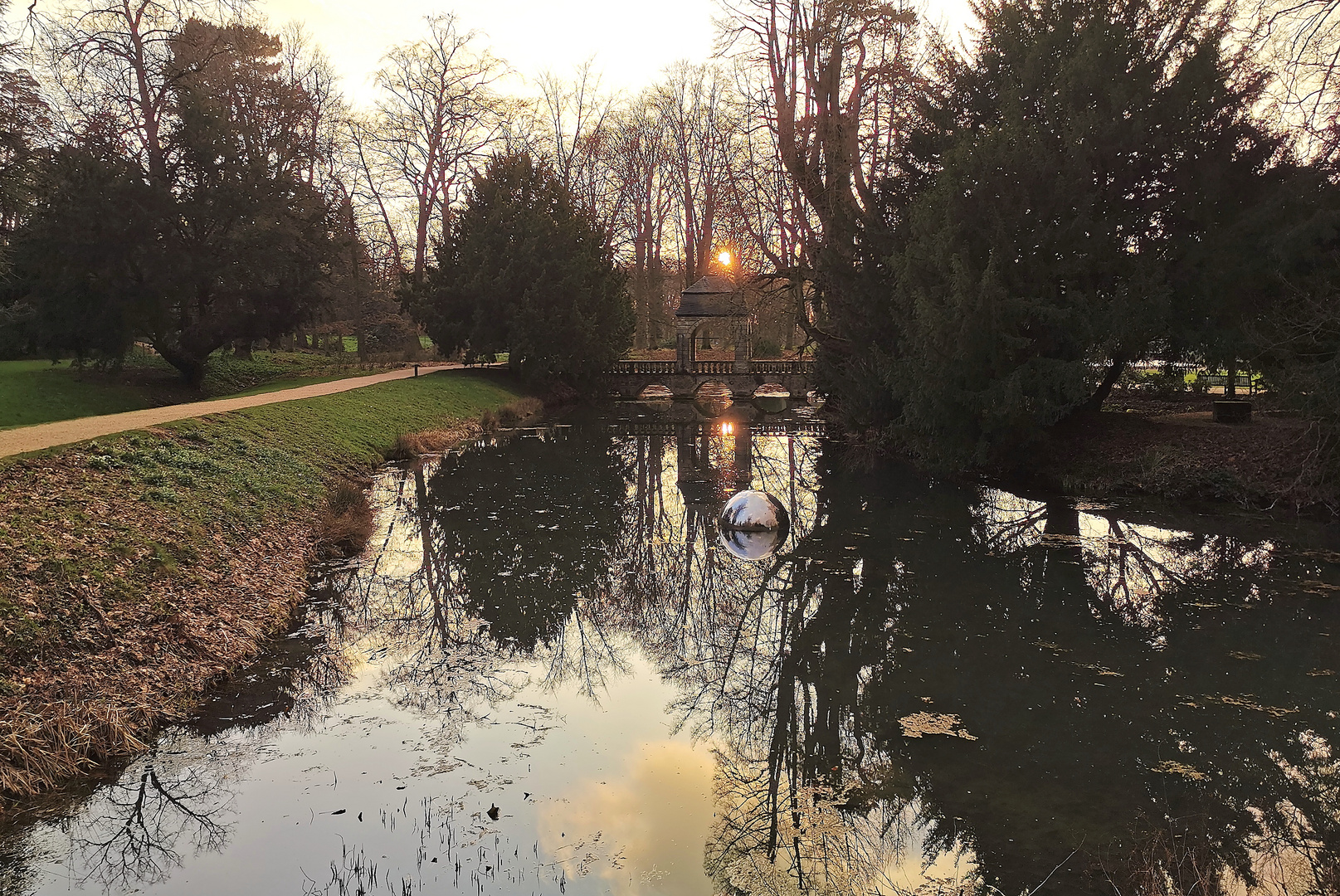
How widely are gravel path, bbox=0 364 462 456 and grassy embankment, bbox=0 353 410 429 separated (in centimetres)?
326

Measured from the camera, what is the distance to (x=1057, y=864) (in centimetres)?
540

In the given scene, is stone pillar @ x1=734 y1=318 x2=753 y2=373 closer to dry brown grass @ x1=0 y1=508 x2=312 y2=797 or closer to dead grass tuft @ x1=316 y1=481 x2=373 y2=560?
dead grass tuft @ x1=316 y1=481 x2=373 y2=560

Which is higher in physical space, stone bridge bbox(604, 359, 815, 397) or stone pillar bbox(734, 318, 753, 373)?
stone pillar bbox(734, 318, 753, 373)

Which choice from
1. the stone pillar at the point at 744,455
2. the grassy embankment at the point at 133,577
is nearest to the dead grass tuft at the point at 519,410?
the stone pillar at the point at 744,455

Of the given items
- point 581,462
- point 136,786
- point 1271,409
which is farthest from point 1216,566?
point 581,462

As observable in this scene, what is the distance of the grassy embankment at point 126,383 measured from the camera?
78.5 ft

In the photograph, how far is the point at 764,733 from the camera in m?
7.45

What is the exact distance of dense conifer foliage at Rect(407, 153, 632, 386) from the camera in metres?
36.4

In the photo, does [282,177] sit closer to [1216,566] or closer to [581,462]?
[581,462]

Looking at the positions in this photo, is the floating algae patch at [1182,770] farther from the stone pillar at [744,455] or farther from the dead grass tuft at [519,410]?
the dead grass tuft at [519,410]

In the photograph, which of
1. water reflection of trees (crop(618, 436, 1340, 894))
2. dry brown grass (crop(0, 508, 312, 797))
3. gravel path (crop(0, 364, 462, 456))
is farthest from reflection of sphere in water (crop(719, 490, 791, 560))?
gravel path (crop(0, 364, 462, 456))

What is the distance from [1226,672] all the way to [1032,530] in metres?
6.22

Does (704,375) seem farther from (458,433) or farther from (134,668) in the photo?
(134,668)

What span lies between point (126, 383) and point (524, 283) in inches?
595
